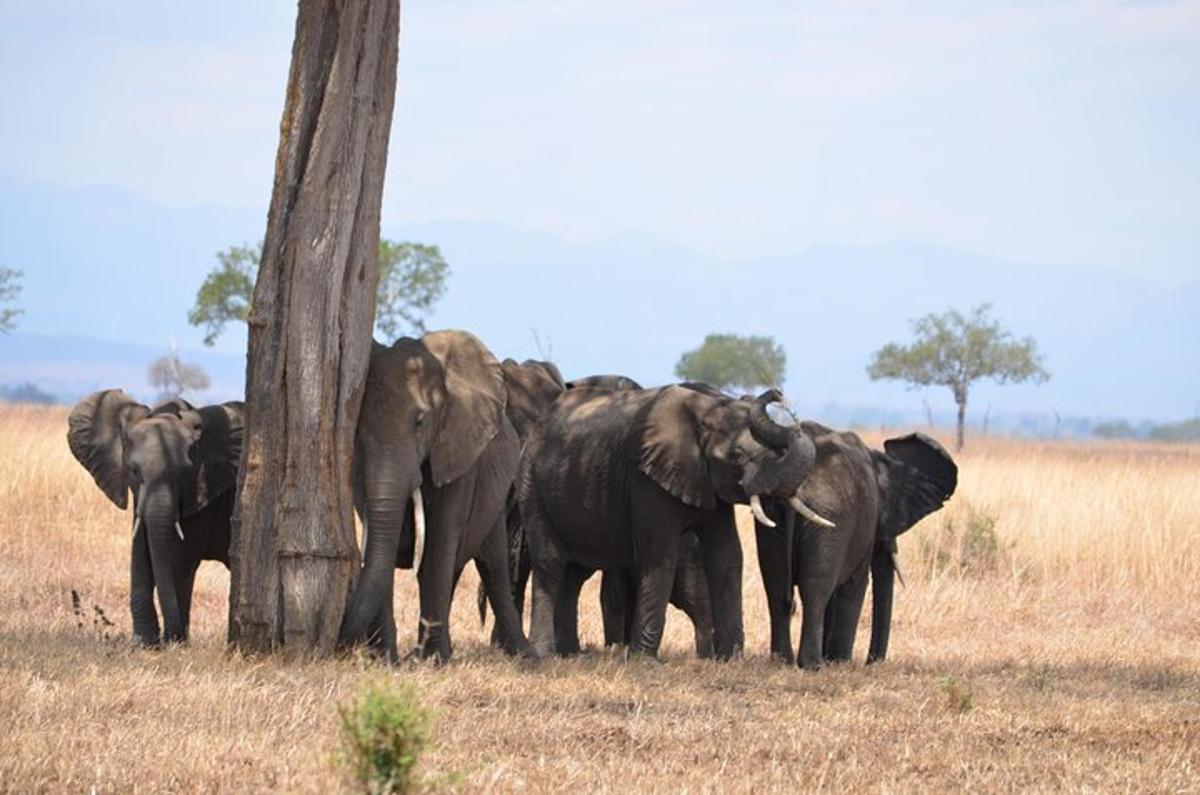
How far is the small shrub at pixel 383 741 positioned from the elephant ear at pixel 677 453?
5.99m

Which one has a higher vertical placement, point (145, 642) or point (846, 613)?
point (846, 613)

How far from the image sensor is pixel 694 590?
13.9 m

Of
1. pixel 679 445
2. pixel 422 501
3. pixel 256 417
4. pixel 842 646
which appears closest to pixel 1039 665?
pixel 842 646

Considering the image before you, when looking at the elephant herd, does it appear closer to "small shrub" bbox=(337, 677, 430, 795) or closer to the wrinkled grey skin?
the wrinkled grey skin

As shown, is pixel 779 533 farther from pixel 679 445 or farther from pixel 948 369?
pixel 948 369

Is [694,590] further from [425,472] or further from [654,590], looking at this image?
[425,472]

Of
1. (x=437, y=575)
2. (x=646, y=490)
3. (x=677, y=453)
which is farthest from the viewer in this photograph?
(x=646, y=490)

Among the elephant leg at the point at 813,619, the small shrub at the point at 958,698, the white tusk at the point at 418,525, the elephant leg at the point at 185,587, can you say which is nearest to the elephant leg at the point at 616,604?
the elephant leg at the point at 813,619

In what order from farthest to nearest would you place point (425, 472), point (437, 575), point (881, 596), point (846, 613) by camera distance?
point (881, 596) → point (846, 613) → point (437, 575) → point (425, 472)

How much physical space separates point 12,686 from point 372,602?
2.55m

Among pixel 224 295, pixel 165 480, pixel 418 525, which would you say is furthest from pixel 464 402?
pixel 224 295

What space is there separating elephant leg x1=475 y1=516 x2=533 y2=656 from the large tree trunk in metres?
1.65

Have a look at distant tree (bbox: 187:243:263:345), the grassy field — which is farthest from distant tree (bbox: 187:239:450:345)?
the grassy field

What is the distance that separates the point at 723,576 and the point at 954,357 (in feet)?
181
